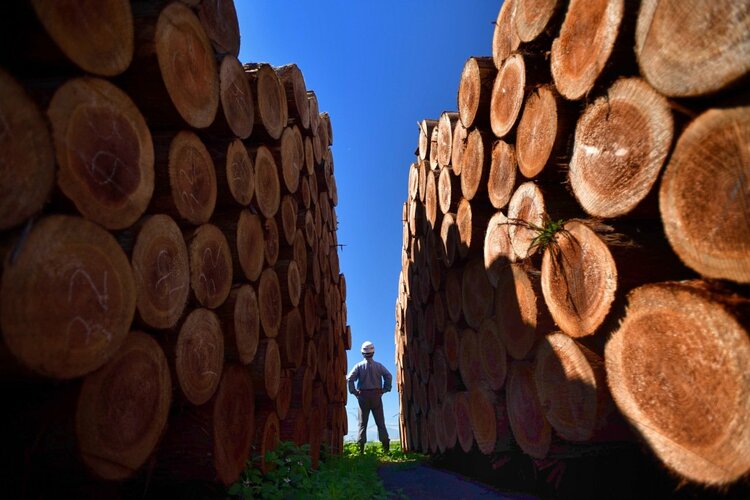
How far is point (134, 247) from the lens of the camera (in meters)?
1.84

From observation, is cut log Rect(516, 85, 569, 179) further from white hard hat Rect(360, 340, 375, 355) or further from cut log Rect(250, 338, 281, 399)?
white hard hat Rect(360, 340, 375, 355)

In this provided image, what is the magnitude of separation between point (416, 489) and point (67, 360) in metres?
3.19

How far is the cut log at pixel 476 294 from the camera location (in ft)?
11.9

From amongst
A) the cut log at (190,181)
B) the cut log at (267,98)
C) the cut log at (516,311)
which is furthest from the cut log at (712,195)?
the cut log at (267,98)

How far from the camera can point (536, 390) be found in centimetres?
273

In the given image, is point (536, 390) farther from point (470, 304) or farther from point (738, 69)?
point (738, 69)

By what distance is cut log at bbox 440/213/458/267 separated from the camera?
440 cm

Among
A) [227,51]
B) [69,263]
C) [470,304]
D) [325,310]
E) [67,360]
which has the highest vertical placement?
[227,51]

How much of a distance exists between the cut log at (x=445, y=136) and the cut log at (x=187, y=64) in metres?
2.77

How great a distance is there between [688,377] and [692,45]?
1.09m

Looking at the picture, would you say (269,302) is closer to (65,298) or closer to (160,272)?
(160,272)

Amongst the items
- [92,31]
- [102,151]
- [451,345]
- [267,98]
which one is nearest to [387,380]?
[451,345]

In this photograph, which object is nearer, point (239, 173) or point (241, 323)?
point (241, 323)

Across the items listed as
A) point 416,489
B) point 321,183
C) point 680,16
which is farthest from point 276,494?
point 321,183
